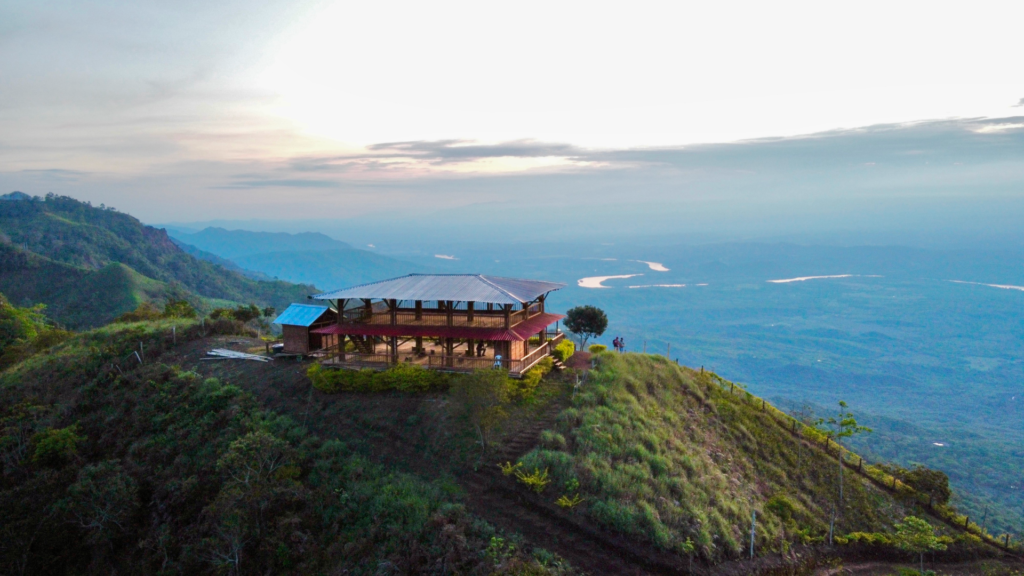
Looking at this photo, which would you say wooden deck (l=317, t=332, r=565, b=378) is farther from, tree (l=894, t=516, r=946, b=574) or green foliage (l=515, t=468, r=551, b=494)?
tree (l=894, t=516, r=946, b=574)

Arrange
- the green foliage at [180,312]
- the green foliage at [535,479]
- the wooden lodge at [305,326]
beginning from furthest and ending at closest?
the green foliage at [180,312], the wooden lodge at [305,326], the green foliage at [535,479]

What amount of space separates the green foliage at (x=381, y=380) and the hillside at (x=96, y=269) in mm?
65227

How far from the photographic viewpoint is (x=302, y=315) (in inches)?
1117

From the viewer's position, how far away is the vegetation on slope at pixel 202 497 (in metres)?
16.0

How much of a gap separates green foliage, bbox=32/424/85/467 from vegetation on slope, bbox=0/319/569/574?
0.17ft

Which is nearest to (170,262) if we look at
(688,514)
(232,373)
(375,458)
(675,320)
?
(232,373)

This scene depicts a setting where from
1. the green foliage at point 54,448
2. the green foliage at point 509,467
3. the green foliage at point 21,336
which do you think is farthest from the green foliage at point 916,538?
the green foliage at point 21,336

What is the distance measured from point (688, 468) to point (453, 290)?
1290cm

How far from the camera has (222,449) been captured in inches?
839

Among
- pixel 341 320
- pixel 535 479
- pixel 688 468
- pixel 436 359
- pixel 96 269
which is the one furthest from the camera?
pixel 96 269

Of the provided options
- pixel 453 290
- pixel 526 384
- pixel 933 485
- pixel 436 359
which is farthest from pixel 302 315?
pixel 933 485


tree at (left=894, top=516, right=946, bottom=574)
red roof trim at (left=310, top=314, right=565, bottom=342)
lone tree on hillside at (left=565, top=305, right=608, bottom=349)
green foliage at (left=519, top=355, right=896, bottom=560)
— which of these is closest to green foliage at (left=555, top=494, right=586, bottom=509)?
green foliage at (left=519, top=355, right=896, bottom=560)

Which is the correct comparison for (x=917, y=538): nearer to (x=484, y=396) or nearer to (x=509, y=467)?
(x=509, y=467)

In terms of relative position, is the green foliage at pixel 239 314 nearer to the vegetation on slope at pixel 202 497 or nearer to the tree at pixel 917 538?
the vegetation on slope at pixel 202 497
